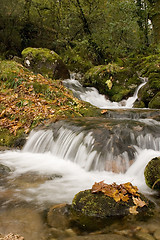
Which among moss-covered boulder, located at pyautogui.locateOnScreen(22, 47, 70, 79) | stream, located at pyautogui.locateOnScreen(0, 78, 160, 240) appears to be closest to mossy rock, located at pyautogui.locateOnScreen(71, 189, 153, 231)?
stream, located at pyautogui.locateOnScreen(0, 78, 160, 240)

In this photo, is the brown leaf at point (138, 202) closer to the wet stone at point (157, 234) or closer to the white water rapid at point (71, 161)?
the wet stone at point (157, 234)

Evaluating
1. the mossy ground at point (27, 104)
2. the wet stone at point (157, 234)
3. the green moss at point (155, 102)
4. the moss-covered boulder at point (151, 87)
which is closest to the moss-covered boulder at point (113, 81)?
the moss-covered boulder at point (151, 87)

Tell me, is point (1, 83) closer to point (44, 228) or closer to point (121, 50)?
point (44, 228)

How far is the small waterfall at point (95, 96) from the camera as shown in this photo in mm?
13219

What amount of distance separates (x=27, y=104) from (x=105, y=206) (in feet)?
18.9

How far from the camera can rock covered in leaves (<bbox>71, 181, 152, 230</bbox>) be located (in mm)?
2896

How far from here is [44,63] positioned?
1432cm

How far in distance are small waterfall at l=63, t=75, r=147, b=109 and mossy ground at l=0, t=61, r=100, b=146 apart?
380 centimetres

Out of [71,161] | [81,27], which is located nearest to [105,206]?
[71,161]

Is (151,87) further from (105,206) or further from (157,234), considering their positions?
(157,234)

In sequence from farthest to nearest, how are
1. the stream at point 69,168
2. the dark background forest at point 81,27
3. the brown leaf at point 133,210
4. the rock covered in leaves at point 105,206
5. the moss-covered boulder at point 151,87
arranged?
the dark background forest at point 81,27, the moss-covered boulder at point 151,87, the brown leaf at point 133,210, the rock covered in leaves at point 105,206, the stream at point 69,168

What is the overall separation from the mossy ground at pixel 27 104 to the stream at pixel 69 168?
24.6 inches

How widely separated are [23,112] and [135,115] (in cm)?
411

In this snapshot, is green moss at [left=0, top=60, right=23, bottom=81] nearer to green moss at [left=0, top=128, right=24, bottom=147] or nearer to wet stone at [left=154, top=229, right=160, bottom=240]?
green moss at [left=0, top=128, right=24, bottom=147]
